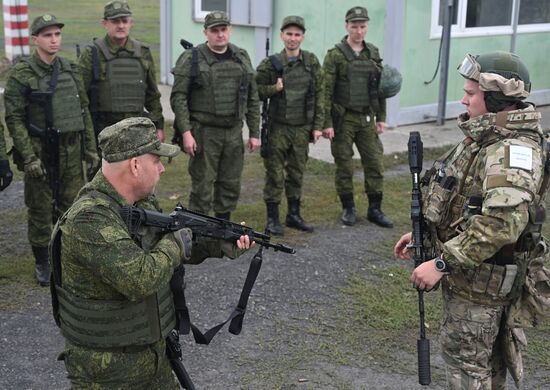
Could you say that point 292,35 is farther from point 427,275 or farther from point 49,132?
point 427,275

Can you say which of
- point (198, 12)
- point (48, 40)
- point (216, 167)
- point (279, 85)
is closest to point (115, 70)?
point (48, 40)

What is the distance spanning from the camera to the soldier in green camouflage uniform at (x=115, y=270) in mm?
3137

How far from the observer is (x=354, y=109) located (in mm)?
7754

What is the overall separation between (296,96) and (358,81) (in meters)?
0.71

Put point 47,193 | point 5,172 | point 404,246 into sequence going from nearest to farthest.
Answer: point 404,246
point 5,172
point 47,193

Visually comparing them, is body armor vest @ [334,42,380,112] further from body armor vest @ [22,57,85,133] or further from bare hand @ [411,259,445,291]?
bare hand @ [411,259,445,291]

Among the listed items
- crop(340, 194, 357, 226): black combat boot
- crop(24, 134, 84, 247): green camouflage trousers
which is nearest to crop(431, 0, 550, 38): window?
crop(340, 194, 357, 226): black combat boot

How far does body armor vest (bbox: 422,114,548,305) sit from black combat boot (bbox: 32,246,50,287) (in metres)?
3.60

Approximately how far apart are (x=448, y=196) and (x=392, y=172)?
618 cm

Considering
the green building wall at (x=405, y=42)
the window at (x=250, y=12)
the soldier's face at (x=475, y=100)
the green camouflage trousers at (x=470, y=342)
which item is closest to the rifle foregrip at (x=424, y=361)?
the green camouflage trousers at (x=470, y=342)

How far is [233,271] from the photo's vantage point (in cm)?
664

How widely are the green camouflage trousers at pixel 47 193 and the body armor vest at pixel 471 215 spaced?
11.3ft

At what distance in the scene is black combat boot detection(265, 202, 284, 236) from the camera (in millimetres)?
Answer: 7578

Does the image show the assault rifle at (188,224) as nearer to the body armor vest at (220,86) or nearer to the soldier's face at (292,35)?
the body armor vest at (220,86)
